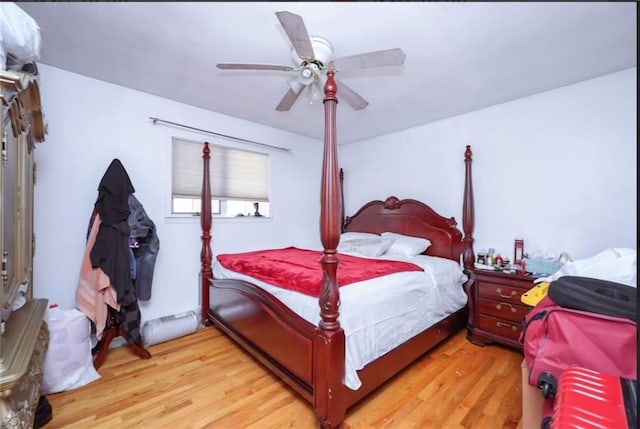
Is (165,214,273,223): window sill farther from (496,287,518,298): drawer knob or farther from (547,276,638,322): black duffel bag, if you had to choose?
(547,276,638,322): black duffel bag

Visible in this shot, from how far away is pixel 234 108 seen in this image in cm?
294

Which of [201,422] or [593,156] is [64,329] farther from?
[593,156]

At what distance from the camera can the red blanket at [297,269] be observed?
182cm

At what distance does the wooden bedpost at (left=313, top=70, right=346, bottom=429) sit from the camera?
1472 millimetres

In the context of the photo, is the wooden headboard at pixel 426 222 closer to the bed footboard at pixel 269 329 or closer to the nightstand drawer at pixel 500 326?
the nightstand drawer at pixel 500 326

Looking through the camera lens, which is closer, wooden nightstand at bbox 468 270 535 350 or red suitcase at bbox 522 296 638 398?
red suitcase at bbox 522 296 638 398

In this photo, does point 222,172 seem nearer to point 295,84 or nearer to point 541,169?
point 295,84

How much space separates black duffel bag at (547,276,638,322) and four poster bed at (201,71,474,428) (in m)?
0.90

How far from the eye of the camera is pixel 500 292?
7.80ft

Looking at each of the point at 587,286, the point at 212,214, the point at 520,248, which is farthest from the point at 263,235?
the point at 587,286

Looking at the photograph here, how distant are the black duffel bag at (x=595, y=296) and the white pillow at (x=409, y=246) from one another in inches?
62.2

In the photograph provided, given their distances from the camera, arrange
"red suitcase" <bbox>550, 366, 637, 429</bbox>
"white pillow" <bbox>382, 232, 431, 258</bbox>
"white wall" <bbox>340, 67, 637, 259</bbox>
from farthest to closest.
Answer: "white pillow" <bbox>382, 232, 431, 258</bbox> < "white wall" <bbox>340, 67, 637, 259</bbox> < "red suitcase" <bbox>550, 366, 637, 429</bbox>

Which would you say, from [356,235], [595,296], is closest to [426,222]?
[356,235]

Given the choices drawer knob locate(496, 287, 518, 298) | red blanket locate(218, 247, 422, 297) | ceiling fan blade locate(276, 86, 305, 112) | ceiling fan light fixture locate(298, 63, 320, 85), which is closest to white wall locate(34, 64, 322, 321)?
red blanket locate(218, 247, 422, 297)
